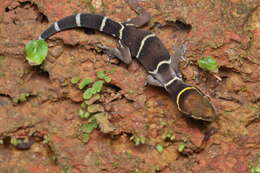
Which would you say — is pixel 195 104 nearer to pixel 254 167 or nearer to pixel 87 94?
pixel 254 167

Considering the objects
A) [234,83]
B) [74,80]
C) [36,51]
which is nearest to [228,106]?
[234,83]

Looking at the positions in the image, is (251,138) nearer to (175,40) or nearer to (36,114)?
(175,40)

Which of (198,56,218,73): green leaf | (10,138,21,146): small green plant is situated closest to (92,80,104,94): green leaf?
(10,138,21,146): small green plant

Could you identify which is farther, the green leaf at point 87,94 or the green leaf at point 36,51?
the green leaf at point 36,51

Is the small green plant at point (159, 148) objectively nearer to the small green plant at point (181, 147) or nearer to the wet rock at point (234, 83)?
the small green plant at point (181, 147)

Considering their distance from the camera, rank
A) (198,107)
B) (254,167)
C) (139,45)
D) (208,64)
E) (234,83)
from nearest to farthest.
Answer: (254,167) → (198,107) → (208,64) → (234,83) → (139,45)

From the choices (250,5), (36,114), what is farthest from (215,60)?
(36,114)

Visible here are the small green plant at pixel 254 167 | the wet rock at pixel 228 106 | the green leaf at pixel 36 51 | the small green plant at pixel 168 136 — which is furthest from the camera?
the green leaf at pixel 36 51

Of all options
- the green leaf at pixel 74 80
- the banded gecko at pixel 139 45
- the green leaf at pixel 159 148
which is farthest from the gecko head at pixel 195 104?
the green leaf at pixel 74 80
